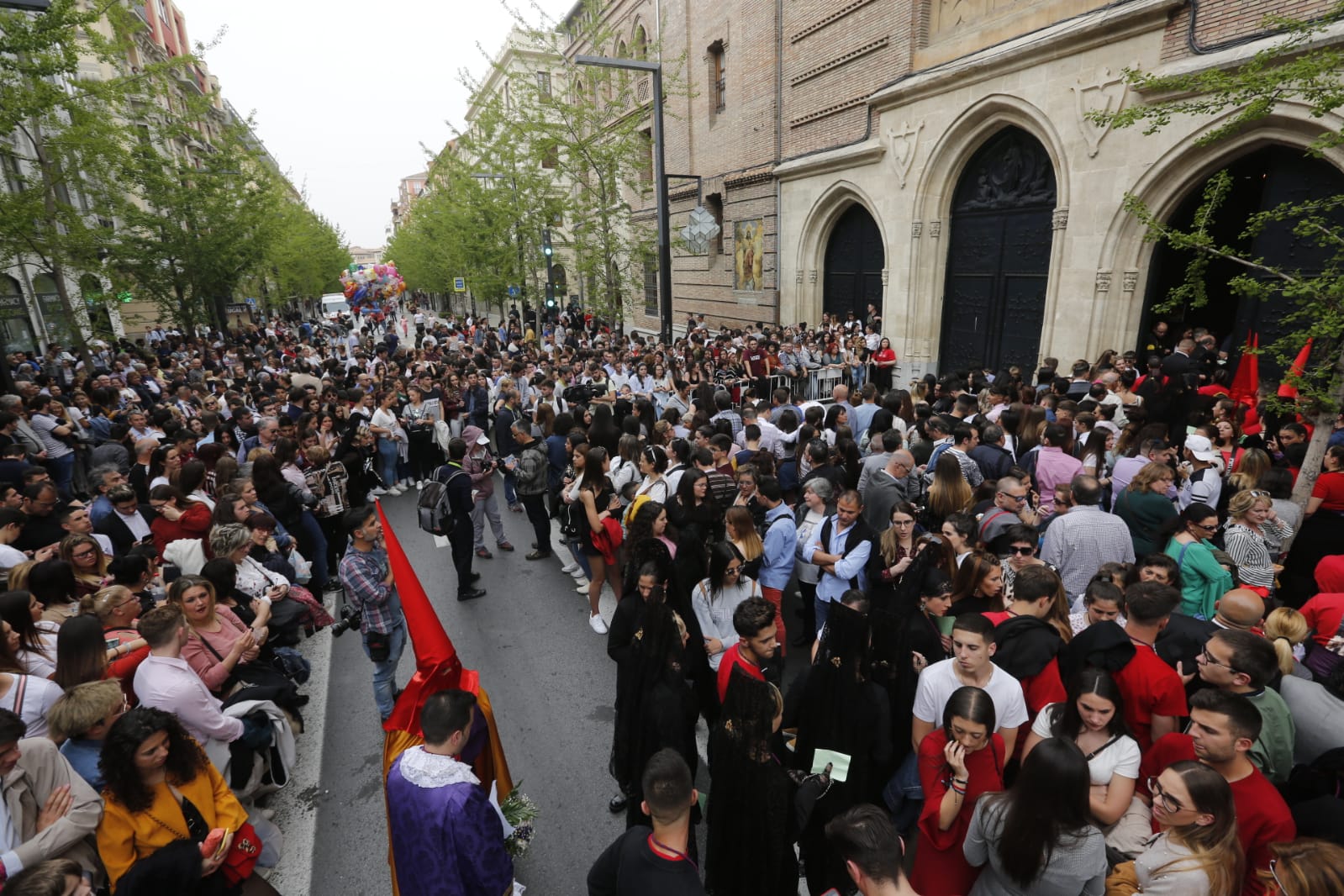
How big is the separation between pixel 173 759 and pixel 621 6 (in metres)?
29.8

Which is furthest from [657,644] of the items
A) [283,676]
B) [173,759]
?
[283,676]

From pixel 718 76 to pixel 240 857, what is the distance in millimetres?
23459

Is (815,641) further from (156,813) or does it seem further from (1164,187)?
(1164,187)

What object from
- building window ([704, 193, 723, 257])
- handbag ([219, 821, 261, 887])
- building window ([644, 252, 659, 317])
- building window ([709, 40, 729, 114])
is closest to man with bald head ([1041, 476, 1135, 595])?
handbag ([219, 821, 261, 887])

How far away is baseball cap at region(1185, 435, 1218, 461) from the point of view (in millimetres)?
5816

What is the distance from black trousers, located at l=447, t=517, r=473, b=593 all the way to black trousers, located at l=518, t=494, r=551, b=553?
0.77 m

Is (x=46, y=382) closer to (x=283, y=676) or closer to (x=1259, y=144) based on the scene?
(x=283, y=676)

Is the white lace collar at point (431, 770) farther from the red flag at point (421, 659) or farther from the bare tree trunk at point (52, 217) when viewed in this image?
the bare tree trunk at point (52, 217)

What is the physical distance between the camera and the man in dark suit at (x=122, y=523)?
563 cm

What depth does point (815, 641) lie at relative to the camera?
4.23 meters

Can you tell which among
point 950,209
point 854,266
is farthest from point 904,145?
point 854,266

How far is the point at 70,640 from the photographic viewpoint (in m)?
3.31

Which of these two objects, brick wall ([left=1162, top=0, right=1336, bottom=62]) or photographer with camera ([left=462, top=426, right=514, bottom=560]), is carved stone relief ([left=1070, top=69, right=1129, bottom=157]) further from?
photographer with camera ([left=462, top=426, right=514, bottom=560])

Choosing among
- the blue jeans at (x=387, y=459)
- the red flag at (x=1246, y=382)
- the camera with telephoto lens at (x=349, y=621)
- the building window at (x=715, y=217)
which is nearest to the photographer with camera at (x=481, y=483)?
the camera with telephoto lens at (x=349, y=621)
